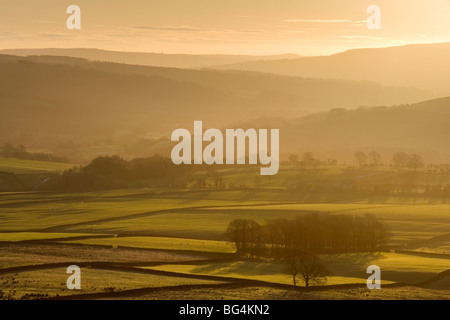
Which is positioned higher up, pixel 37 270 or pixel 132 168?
pixel 132 168

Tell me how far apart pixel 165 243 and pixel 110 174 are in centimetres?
6609

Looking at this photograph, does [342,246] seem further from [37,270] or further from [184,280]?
[37,270]

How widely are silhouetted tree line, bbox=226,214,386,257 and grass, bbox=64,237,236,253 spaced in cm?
160

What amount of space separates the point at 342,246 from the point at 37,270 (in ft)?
103

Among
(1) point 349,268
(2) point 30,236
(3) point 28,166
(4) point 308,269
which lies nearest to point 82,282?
(4) point 308,269

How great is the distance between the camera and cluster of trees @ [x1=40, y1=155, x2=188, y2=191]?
140 metres

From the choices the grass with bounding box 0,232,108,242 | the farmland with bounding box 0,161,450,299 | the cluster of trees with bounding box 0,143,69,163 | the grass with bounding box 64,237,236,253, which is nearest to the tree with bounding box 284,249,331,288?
the farmland with bounding box 0,161,450,299

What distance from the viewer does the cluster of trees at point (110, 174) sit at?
140375mm

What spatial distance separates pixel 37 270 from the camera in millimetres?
64375

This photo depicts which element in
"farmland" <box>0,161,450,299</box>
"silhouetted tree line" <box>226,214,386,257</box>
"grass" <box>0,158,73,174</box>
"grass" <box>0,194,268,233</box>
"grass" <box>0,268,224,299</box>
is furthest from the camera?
"grass" <box>0,158,73,174</box>

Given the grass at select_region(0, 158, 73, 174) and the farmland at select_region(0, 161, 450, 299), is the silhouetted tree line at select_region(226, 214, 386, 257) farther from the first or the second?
the grass at select_region(0, 158, 73, 174)

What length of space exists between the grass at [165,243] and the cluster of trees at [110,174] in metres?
54.4
